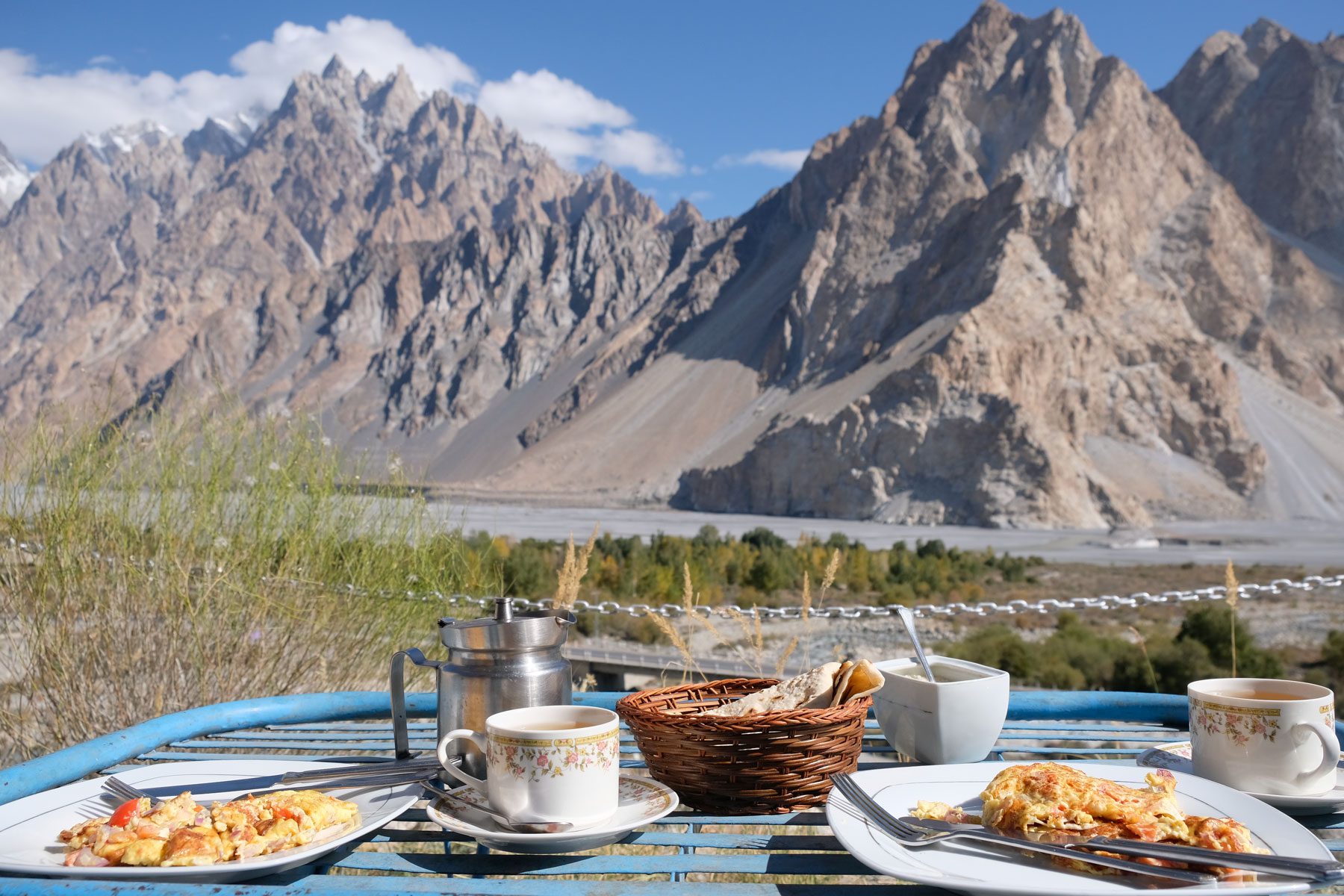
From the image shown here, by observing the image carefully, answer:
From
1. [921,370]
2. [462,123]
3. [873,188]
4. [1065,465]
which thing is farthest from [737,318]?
[462,123]

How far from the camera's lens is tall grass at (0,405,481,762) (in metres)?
3.52

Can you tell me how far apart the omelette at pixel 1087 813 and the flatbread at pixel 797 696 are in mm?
247

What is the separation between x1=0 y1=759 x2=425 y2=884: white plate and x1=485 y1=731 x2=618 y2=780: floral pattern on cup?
0.55 ft

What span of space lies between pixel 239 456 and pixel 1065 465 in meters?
40.2

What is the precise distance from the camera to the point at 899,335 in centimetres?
5466

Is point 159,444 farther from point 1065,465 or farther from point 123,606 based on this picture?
point 1065,465

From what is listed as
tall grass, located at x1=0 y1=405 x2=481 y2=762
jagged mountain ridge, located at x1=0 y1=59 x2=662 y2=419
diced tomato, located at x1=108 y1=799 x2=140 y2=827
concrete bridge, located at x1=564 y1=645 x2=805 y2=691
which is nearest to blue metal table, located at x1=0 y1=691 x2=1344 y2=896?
diced tomato, located at x1=108 y1=799 x2=140 y2=827

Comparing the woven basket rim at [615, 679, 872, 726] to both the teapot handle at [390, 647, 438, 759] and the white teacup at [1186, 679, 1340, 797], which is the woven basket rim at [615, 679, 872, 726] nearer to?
the teapot handle at [390, 647, 438, 759]

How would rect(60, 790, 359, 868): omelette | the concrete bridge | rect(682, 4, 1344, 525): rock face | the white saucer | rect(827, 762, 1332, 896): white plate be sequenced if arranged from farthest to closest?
rect(682, 4, 1344, 525): rock face < the concrete bridge < the white saucer < rect(60, 790, 359, 868): omelette < rect(827, 762, 1332, 896): white plate

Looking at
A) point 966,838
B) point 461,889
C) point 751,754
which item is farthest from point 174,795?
point 966,838

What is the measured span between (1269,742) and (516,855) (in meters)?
1.00

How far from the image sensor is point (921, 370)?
44812 mm

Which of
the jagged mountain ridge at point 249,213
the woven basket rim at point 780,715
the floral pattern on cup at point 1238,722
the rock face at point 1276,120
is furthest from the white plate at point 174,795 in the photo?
the jagged mountain ridge at point 249,213

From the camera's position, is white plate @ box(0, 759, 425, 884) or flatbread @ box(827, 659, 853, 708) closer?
white plate @ box(0, 759, 425, 884)
